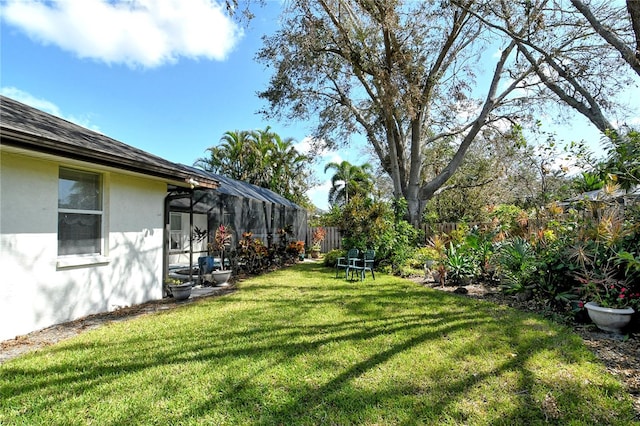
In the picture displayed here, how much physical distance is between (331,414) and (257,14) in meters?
9.47

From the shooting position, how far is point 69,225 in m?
4.52

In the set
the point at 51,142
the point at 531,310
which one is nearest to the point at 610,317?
the point at 531,310

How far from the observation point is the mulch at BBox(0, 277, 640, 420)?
2.93 m

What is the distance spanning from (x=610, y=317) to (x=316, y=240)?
12447 mm

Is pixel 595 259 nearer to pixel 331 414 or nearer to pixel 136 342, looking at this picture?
pixel 331 414

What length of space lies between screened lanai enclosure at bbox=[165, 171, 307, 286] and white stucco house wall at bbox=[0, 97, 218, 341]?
0.70m

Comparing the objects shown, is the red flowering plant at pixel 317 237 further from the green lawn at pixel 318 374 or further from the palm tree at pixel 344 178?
the green lawn at pixel 318 374

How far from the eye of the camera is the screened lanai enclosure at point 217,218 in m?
8.13

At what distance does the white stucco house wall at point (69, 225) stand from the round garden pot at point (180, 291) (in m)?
0.41

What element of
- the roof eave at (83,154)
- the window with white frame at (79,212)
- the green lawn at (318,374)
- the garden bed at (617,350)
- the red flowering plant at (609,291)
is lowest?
the garden bed at (617,350)

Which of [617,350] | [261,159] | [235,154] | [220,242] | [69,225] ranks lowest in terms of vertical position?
[617,350]

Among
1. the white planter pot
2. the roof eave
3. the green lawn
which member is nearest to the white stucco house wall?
the roof eave

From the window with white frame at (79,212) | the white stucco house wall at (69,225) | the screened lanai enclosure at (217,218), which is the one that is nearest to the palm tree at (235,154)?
the screened lanai enclosure at (217,218)

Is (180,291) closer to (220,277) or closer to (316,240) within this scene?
(220,277)
